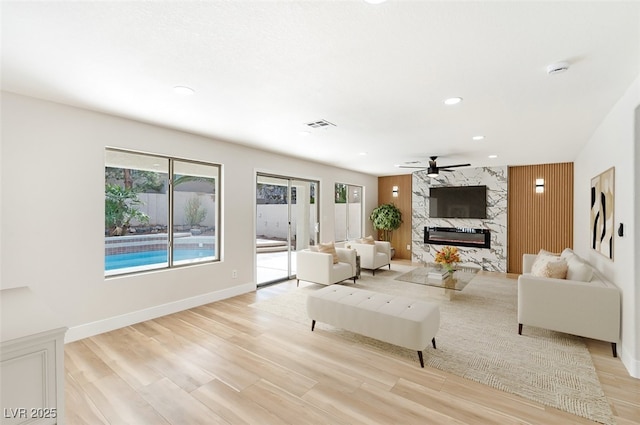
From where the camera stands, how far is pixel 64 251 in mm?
3150

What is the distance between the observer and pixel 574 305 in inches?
121

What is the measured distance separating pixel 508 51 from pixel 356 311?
8.54 feet

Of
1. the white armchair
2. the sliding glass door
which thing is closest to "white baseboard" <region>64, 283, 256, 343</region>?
the sliding glass door

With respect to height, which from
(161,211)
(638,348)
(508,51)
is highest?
(508,51)

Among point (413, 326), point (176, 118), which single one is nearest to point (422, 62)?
point (413, 326)

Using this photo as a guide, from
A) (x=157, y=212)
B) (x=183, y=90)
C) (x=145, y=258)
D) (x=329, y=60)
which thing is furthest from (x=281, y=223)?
(x=329, y=60)

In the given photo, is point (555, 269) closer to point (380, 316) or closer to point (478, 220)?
point (380, 316)

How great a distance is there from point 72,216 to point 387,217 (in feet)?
23.4

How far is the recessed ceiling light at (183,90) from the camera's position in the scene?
2703 millimetres

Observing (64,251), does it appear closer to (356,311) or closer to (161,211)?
(161,211)

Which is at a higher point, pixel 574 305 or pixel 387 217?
pixel 387 217

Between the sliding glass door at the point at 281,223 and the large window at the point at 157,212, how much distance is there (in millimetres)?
996

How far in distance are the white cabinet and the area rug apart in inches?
103

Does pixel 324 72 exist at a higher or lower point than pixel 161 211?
higher
